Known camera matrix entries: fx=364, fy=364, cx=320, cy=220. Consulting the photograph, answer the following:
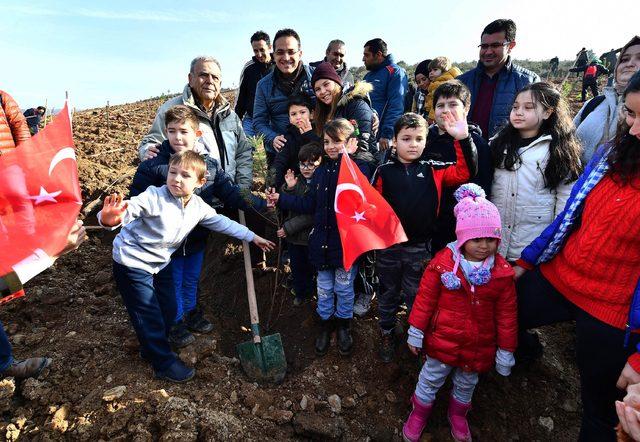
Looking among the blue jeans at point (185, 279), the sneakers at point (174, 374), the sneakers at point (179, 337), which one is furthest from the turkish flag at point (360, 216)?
the sneakers at point (179, 337)

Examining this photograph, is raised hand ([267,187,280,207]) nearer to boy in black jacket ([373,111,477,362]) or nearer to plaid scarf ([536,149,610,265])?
boy in black jacket ([373,111,477,362])

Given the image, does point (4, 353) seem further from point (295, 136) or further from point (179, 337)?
point (295, 136)

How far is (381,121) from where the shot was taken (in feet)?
15.8

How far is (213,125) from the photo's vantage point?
3605 mm

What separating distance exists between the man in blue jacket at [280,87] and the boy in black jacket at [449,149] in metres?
1.47

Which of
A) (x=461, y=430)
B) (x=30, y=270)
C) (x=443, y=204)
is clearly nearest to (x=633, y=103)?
(x=443, y=204)

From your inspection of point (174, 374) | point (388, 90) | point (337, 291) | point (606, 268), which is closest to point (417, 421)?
point (337, 291)

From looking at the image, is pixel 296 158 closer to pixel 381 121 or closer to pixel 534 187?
pixel 381 121

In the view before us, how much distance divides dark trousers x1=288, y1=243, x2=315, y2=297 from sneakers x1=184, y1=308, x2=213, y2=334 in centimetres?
97

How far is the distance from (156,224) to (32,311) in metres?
2.10

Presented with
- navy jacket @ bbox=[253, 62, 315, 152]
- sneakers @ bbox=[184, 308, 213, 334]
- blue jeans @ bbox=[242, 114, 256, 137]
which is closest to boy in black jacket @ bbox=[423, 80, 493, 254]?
navy jacket @ bbox=[253, 62, 315, 152]

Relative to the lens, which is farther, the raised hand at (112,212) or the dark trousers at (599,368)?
the raised hand at (112,212)

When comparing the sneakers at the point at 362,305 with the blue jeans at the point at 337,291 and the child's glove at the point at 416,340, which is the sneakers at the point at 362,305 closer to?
the blue jeans at the point at 337,291

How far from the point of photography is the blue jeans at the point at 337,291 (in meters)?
3.26
